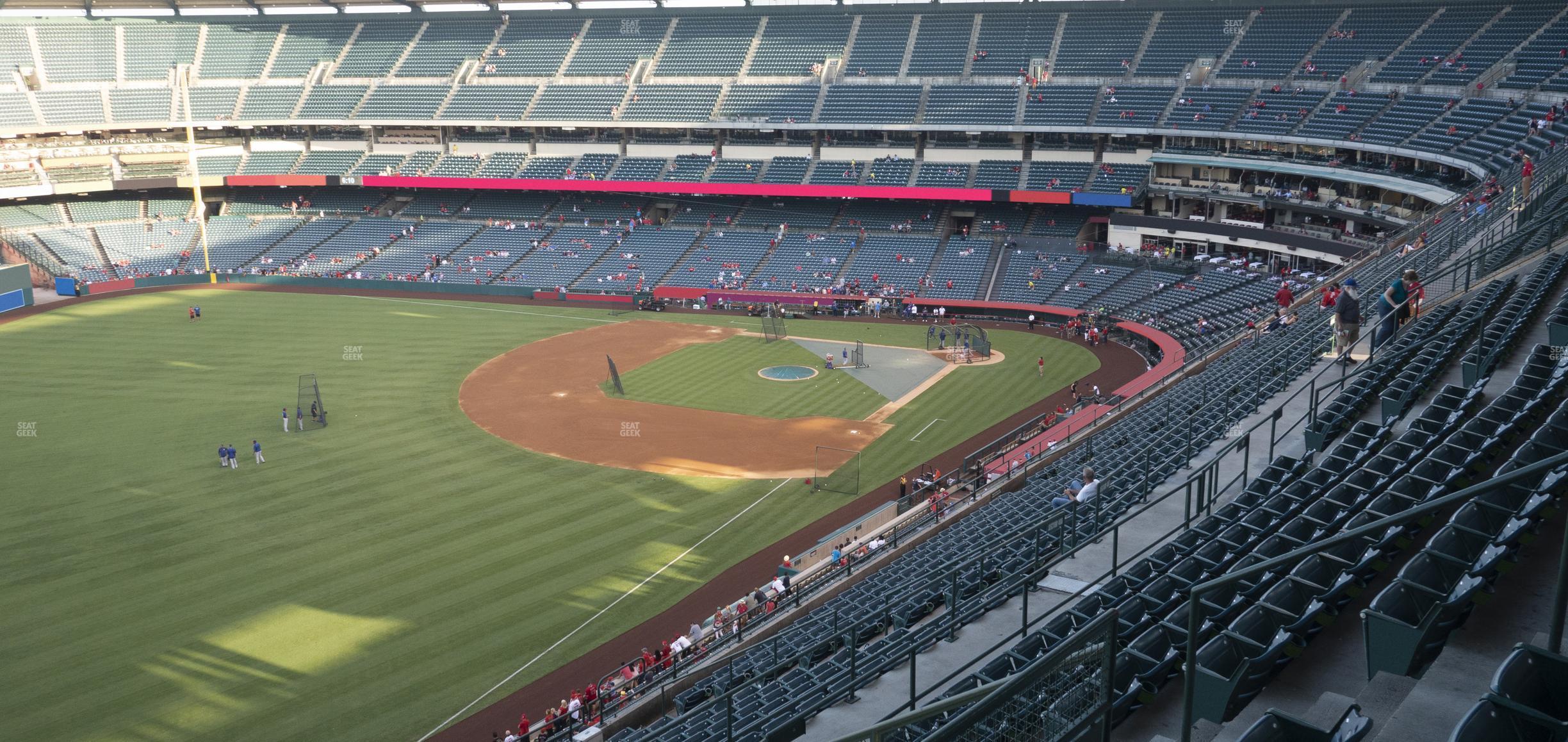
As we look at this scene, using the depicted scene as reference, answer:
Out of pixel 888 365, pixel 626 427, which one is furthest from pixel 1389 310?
pixel 888 365

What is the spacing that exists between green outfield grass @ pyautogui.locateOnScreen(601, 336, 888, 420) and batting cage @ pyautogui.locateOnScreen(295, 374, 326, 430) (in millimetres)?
11456

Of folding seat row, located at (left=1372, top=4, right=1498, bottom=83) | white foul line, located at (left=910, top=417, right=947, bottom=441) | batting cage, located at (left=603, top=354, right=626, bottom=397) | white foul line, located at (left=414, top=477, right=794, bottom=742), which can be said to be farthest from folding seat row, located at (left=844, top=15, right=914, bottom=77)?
white foul line, located at (left=414, top=477, right=794, bottom=742)

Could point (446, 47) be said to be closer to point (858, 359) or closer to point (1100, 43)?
point (1100, 43)

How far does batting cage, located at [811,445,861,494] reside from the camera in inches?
1321

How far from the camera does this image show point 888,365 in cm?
4881

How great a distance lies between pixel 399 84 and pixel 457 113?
6.83 meters

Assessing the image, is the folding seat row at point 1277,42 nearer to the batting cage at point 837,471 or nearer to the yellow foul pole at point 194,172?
the batting cage at point 837,471

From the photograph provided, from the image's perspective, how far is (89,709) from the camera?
21.0 meters

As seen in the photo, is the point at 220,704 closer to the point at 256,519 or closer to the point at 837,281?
the point at 256,519

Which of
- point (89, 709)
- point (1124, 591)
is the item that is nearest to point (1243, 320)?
point (1124, 591)

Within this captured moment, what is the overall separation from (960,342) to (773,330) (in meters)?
9.95

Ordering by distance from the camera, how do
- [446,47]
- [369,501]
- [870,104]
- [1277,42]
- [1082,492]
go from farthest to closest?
[446,47]
[870,104]
[1277,42]
[369,501]
[1082,492]

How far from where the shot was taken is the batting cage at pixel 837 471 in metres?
33.6

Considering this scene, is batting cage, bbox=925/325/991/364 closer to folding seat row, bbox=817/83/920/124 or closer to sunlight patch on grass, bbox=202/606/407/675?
folding seat row, bbox=817/83/920/124
